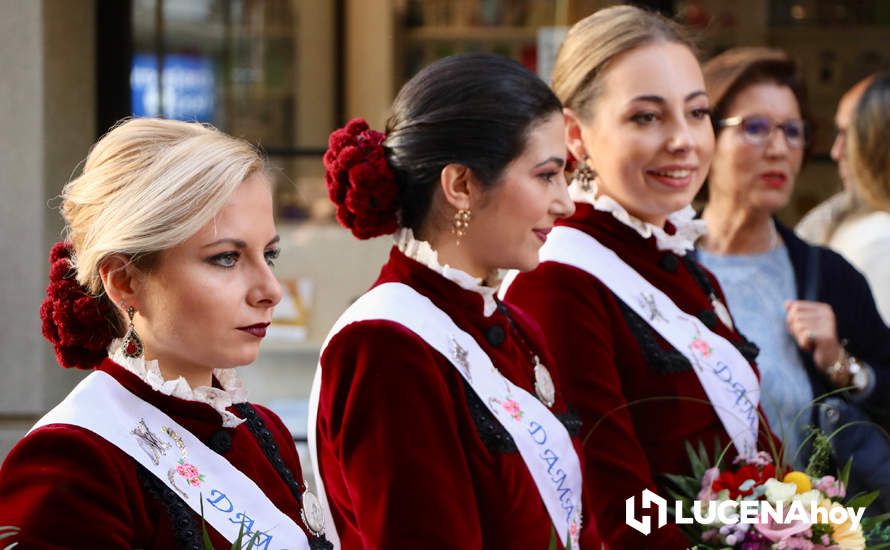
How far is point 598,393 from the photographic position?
2.70 meters

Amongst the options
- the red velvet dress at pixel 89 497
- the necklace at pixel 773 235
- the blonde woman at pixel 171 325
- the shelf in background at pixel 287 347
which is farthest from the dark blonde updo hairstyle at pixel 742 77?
the shelf in background at pixel 287 347

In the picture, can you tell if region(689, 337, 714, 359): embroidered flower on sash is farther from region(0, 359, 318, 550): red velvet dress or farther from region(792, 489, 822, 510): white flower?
region(0, 359, 318, 550): red velvet dress

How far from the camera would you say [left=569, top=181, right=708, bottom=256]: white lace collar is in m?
2.91

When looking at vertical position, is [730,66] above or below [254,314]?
above

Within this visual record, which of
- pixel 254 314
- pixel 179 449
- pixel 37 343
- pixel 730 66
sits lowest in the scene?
pixel 37 343

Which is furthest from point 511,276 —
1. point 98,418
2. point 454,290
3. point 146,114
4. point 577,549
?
point 146,114

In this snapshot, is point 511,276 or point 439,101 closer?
point 439,101

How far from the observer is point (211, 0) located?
19.0ft

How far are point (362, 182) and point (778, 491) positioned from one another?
0.85m

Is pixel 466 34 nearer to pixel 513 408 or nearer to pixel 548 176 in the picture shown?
pixel 548 176

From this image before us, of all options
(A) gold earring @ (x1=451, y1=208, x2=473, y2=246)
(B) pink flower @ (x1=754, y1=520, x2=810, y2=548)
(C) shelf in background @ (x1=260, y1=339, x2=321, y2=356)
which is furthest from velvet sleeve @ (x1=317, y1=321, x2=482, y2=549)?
(C) shelf in background @ (x1=260, y1=339, x2=321, y2=356)

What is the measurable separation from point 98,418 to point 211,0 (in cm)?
391

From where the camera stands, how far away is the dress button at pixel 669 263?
2971 mm

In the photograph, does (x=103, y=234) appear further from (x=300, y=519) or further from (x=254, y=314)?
(x=300, y=519)
